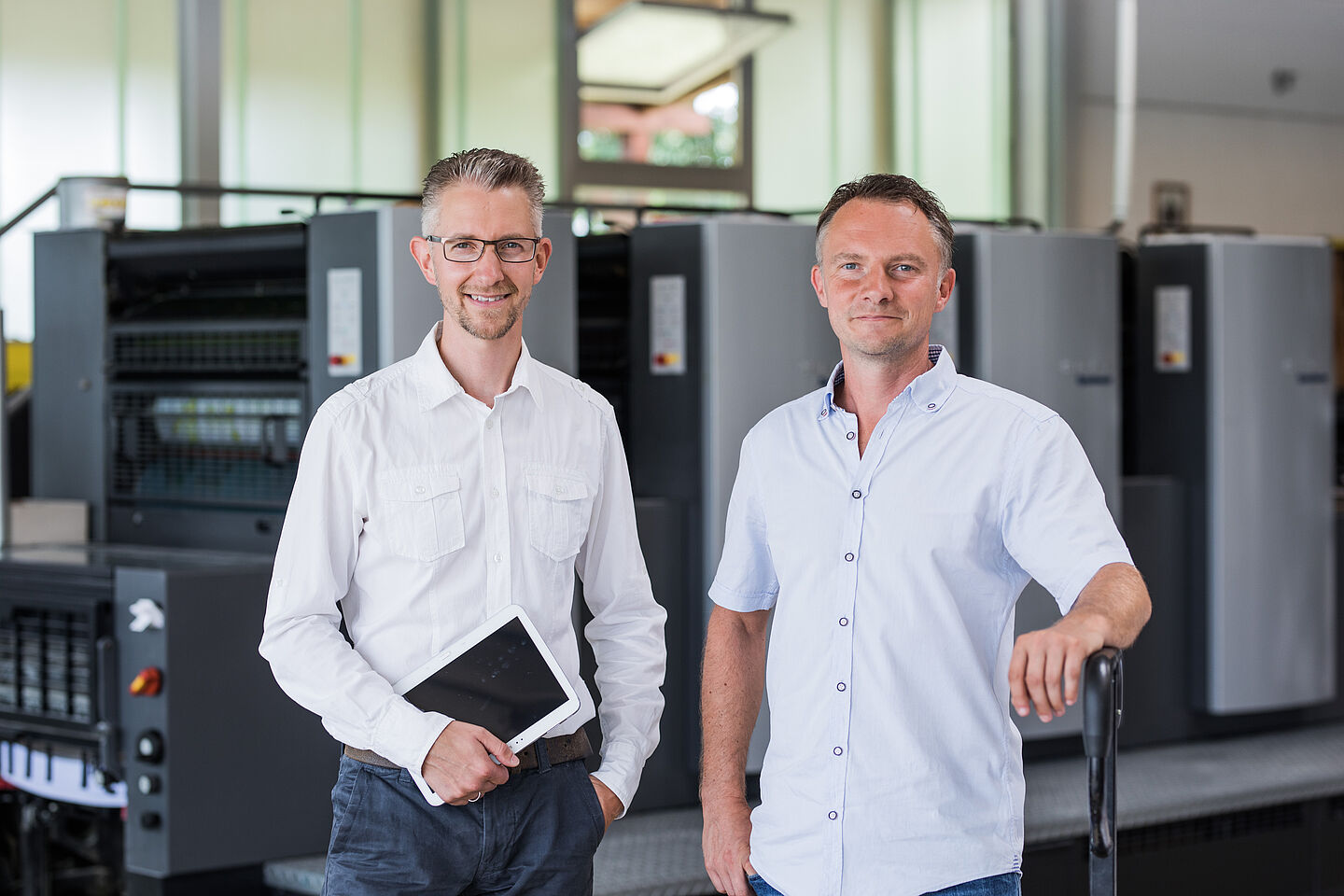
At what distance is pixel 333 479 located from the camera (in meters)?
1.70

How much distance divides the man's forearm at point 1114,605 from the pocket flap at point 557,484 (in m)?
0.64

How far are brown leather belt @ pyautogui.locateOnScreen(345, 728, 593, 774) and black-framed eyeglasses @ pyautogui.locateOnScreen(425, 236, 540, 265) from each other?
1.90ft

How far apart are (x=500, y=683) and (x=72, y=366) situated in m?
2.35

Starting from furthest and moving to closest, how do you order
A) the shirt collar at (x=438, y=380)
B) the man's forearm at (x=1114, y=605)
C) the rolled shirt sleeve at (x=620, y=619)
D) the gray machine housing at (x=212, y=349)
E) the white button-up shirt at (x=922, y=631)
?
the gray machine housing at (x=212, y=349), the rolled shirt sleeve at (x=620, y=619), the shirt collar at (x=438, y=380), the white button-up shirt at (x=922, y=631), the man's forearm at (x=1114, y=605)

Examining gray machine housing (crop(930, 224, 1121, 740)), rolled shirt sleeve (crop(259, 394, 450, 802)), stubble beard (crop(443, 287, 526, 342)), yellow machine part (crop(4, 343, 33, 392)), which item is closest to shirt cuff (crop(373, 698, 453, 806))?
rolled shirt sleeve (crop(259, 394, 450, 802))

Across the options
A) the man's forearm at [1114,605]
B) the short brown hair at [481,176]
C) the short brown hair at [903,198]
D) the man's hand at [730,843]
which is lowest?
the man's hand at [730,843]

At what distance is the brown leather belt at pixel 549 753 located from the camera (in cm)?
171

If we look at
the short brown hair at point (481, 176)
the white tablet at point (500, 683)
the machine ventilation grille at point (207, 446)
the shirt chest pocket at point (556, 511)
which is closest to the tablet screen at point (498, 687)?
the white tablet at point (500, 683)

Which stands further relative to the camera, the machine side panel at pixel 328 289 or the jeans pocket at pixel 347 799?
the machine side panel at pixel 328 289

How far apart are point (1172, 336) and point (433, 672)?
9.90 ft

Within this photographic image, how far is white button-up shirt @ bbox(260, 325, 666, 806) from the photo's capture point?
167cm

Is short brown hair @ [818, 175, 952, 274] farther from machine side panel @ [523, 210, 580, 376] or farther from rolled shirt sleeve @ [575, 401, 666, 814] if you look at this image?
machine side panel @ [523, 210, 580, 376]

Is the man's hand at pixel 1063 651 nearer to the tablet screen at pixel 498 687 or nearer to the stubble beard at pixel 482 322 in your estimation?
the tablet screen at pixel 498 687

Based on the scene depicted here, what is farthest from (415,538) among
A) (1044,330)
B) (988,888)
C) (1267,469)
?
(1267,469)
